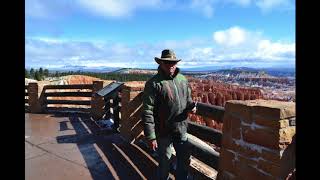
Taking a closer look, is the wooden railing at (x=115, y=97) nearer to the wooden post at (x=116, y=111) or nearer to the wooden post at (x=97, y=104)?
the wooden post at (x=116, y=111)

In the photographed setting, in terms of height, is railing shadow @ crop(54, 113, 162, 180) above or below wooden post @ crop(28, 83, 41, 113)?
below

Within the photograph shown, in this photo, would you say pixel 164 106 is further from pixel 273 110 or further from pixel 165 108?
pixel 273 110

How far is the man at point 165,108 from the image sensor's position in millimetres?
4609

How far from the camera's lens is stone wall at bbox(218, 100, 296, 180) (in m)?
3.30

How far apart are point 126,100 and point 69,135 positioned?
210cm

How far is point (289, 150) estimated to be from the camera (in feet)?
10.9

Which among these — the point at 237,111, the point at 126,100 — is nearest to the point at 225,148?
the point at 237,111

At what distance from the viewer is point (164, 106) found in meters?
4.66

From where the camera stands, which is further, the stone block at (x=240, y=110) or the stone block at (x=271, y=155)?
the stone block at (x=240, y=110)

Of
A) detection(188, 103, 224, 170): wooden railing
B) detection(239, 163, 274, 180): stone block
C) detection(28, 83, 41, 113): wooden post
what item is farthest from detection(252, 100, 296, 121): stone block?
detection(28, 83, 41, 113): wooden post

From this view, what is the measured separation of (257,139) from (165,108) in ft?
4.67

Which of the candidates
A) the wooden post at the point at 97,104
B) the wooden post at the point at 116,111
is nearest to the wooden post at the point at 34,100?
the wooden post at the point at 97,104

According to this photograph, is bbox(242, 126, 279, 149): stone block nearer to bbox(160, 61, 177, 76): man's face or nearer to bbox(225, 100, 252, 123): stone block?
bbox(225, 100, 252, 123): stone block
